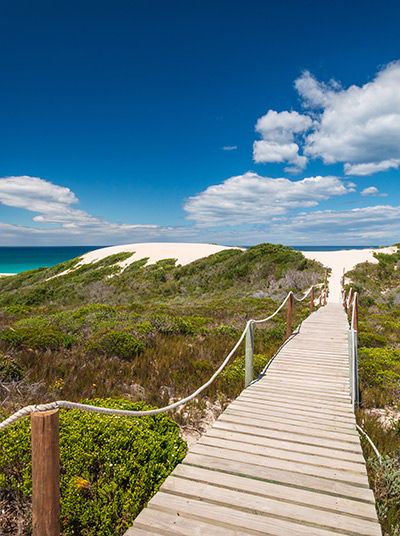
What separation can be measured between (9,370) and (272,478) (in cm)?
511

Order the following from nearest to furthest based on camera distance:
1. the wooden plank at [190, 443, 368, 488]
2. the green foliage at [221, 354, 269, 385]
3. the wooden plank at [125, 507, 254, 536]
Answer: the wooden plank at [125, 507, 254, 536], the wooden plank at [190, 443, 368, 488], the green foliage at [221, 354, 269, 385]

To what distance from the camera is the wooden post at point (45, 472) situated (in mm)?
1893

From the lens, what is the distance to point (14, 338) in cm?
738

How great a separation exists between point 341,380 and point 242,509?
4.32 meters

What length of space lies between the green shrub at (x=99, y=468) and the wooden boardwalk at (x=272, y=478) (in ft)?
0.75

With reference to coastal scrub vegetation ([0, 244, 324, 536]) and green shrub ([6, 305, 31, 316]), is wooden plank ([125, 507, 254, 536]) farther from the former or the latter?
green shrub ([6, 305, 31, 316])

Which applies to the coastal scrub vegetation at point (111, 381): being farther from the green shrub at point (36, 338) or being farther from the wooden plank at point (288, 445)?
the wooden plank at point (288, 445)

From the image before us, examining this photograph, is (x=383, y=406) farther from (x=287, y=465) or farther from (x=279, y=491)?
(x=279, y=491)

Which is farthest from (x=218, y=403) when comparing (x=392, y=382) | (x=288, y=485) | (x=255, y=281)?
(x=255, y=281)

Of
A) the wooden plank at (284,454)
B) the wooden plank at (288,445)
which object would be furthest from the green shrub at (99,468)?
the wooden plank at (288,445)

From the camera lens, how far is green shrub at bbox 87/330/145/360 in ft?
25.1

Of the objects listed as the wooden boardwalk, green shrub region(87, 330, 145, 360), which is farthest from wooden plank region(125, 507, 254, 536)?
green shrub region(87, 330, 145, 360)

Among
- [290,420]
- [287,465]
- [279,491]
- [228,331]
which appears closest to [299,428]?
[290,420]

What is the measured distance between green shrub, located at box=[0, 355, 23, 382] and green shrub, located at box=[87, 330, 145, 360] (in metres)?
1.83
